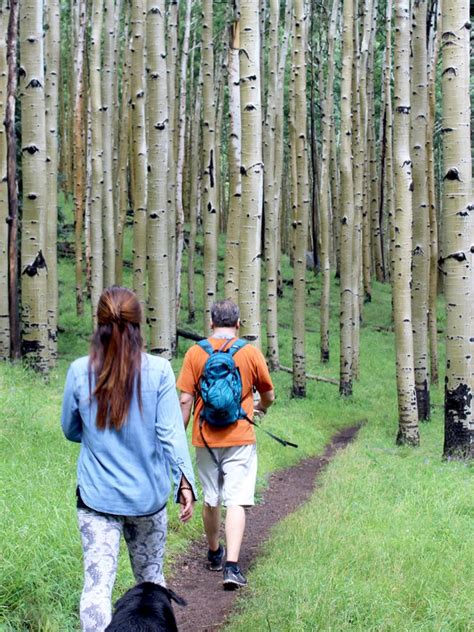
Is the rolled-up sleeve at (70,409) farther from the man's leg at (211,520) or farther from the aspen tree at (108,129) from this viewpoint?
the aspen tree at (108,129)

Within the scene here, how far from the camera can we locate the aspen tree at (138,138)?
11616mm

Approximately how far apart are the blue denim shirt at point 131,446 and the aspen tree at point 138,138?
887 centimetres

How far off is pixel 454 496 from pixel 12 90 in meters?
9.82

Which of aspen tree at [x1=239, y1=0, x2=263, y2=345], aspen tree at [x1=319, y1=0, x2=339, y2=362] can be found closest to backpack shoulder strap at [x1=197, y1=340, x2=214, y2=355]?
aspen tree at [x1=239, y1=0, x2=263, y2=345]

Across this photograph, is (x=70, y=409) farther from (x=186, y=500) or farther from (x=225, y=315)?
(x=225, y=315)

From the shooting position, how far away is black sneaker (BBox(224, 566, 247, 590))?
4863 millimetres

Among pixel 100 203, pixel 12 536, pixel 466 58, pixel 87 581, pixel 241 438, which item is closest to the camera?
pixel 87 581

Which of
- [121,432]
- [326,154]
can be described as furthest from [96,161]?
[121,432]

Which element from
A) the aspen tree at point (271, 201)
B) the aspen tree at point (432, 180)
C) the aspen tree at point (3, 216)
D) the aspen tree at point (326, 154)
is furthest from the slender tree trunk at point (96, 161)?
the aspen tree at point (432, 180)

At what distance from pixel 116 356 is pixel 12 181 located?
9.90 metres

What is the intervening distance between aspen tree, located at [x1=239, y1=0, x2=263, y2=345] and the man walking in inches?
131

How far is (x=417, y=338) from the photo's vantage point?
12.5 metres

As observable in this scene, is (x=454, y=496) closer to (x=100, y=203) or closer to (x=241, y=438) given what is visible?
(x=241, y=438)

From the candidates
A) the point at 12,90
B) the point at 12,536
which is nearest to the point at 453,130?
the point at 12,536
